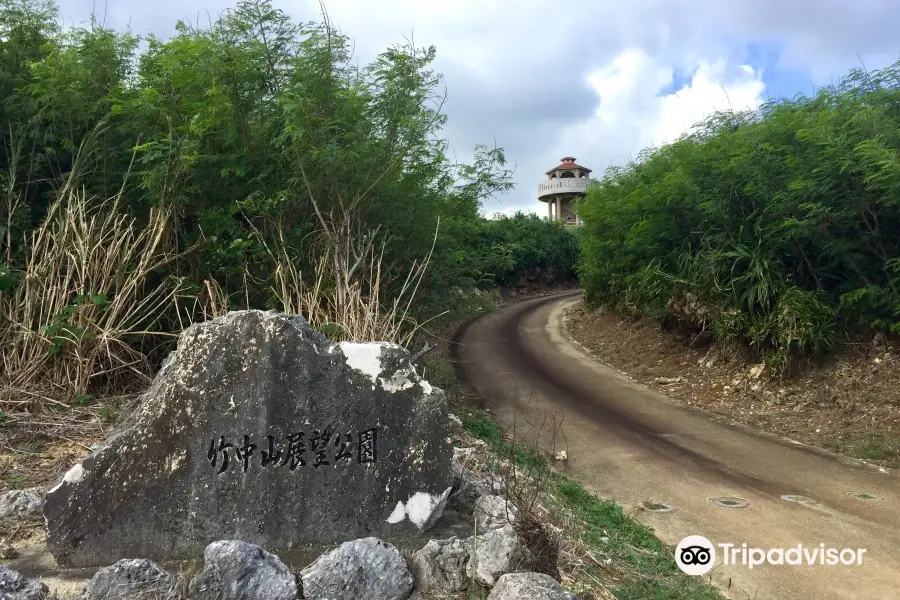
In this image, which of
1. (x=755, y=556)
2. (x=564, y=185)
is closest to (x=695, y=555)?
(x=755, y=556)

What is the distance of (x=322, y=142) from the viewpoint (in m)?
4.79

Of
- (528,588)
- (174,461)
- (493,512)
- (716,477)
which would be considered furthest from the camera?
(716,477)

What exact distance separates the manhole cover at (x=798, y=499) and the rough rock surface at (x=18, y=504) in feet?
16.0

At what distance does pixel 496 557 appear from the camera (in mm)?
2652

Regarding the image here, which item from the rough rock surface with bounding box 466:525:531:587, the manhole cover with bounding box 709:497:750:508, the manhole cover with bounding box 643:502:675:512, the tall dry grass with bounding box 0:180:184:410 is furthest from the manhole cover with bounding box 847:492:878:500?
the tall dry grass with bounding box 0:180:184:410

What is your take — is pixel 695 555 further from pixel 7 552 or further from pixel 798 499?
pixel 7 552

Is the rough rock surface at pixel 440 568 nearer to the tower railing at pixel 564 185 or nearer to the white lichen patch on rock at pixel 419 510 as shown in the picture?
the white lichen patch on rock at pixel 419 510

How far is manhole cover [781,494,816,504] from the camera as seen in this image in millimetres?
5012

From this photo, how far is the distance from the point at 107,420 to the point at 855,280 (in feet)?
24.9

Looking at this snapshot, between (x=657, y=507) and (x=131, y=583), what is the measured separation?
12.2ft

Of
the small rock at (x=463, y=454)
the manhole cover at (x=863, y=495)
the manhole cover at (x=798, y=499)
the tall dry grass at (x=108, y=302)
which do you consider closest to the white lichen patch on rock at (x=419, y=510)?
the small rock at (x=463, y=454)

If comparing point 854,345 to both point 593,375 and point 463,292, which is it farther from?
point 463,292

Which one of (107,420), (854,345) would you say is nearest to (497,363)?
(854,345)

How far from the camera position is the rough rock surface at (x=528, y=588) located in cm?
241
